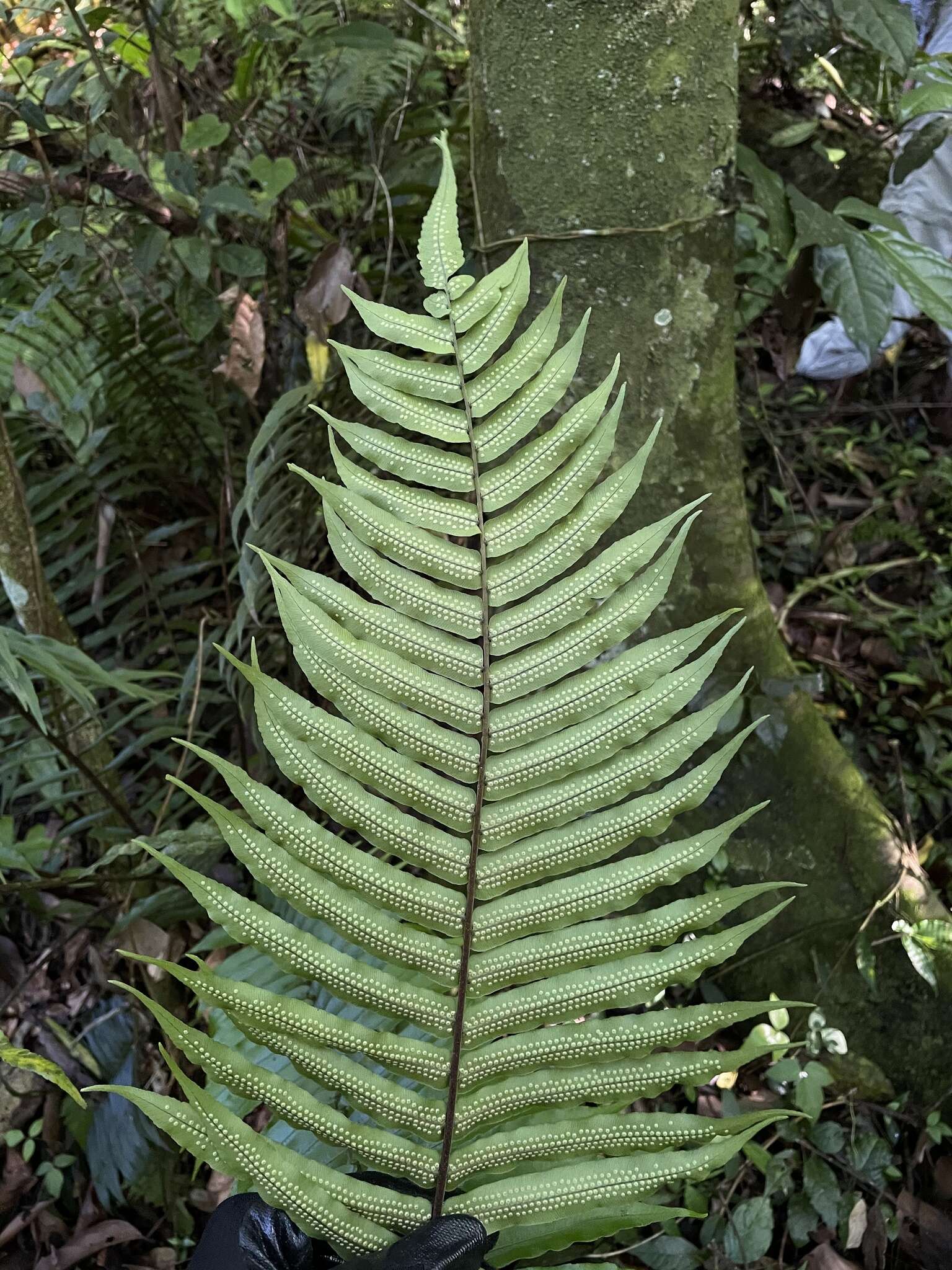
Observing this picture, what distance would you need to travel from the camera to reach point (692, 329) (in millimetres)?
1457

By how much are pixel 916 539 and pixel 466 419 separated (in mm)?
2204

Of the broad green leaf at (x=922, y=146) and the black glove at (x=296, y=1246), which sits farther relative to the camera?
the broad green leaf at (x=922, y=146)

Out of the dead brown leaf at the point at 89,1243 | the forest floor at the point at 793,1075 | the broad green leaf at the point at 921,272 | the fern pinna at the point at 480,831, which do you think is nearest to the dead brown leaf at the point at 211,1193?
the forest floor at the point at 793,1075

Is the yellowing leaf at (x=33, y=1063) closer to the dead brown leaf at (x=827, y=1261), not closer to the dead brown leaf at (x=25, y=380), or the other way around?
A: the dead brown leaf at (x=827, y=1261)

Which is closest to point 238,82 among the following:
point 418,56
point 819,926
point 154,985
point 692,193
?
point 418,56

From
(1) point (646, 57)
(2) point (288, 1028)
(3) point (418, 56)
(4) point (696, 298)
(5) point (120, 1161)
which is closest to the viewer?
(2) point (288, 1028)

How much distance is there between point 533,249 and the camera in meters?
1.43

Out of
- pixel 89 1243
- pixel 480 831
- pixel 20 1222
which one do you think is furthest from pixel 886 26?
pixel 20 1222

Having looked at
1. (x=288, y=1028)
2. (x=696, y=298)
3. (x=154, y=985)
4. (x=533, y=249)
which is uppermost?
(x=533, y=249)

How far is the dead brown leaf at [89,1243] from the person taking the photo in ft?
5.02

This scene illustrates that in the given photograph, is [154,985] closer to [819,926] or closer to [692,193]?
[819,926]

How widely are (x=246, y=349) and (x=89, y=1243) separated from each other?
1760 millimetres

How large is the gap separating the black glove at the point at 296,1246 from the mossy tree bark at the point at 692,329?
102cm

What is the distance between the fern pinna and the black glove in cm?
4
